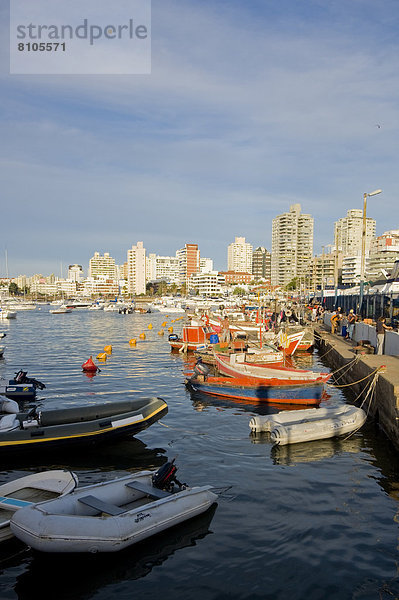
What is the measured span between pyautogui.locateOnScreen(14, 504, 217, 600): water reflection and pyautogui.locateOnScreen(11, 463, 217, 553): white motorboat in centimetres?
29

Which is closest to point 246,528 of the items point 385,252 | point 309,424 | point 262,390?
point 309,424

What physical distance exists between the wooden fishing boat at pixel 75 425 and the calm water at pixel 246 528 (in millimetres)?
691

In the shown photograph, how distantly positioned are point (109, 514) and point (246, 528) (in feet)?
10.6

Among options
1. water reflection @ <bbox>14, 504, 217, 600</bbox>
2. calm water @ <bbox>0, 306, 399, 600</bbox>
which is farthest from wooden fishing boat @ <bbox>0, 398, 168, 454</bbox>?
water reflection @ <bbox>14, 504, 217, 600</bbox>

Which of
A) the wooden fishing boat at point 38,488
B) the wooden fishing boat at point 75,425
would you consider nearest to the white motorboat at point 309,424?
the wooden fishing boat at point 75,425

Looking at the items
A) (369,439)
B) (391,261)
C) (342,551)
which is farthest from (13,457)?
(391,261)

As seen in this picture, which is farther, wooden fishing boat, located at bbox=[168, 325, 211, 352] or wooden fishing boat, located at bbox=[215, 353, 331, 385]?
wooden fishing boat, located at bbox=[168, 325, 211, 352]

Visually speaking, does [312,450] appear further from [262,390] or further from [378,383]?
[262,390]

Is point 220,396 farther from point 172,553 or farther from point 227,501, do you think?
point 172,553

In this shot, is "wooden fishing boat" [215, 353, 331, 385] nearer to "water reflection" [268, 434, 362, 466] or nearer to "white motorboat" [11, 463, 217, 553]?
"water reflection" [268, 434, 362, 466]

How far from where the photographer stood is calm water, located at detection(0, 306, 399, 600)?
8.55 m

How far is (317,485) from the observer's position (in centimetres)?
1296

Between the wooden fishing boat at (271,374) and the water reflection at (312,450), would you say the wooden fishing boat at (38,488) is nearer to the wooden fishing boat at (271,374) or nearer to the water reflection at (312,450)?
the water reflection at (312,450)

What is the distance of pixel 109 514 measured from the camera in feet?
Answer: 32.2
